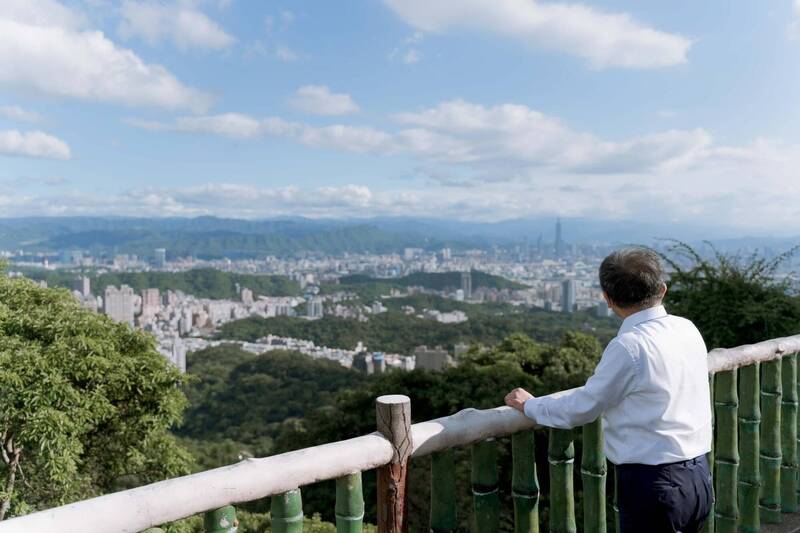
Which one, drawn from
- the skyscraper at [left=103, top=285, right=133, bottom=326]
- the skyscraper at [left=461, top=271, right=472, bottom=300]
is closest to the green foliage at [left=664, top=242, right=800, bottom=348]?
the skyscraper at [left=103, top=285, right=133, bottom=326]

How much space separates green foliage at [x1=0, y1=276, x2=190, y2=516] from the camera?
6.70 metres

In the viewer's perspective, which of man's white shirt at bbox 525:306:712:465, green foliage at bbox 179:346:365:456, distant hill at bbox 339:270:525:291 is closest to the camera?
man's white shirt at bbox 525:306:712:465

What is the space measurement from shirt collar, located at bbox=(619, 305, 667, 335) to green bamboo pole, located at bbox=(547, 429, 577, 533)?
0.38m

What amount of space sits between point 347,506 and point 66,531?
61 cm

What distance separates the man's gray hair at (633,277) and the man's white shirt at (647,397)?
0.13 ft

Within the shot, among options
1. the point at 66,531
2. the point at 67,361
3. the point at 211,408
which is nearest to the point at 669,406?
the point at 66,531

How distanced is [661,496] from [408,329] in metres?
59.5

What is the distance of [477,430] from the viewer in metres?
1.62

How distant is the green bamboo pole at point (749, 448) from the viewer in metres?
2.40

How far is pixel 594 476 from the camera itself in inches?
75.0

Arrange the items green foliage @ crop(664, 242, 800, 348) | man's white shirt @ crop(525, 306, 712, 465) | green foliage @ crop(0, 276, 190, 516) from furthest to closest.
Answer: green foliage @ crop(664, 242, 800, 348) < green foliage @ crop(0, 276, 190, 516) < man's white shirt @ crop(525, 306, 712, 465)

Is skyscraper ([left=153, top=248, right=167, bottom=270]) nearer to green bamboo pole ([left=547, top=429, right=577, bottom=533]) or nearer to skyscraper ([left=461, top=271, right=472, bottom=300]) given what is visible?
skyscraper ([left=461, top=271, right=472, bottom=300])

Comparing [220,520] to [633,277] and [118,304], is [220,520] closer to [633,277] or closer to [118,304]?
[633,277]

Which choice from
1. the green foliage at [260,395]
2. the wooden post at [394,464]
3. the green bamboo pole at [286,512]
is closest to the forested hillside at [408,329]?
the green foliage at [260,395]
